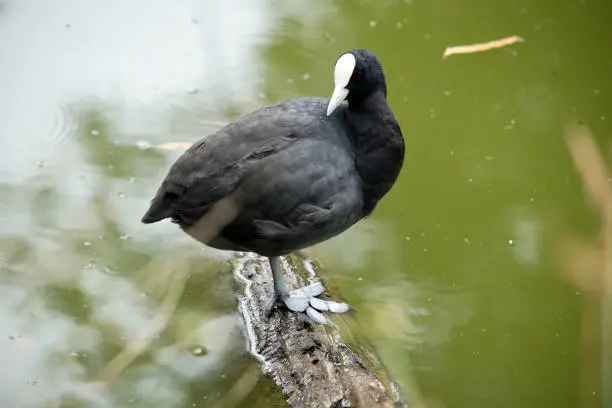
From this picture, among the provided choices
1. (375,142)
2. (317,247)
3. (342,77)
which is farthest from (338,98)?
(317,247)

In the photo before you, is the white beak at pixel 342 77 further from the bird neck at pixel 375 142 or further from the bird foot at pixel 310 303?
the bird foot at pixel 310 303

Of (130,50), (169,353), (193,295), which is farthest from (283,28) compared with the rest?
(169,353)

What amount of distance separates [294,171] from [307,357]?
0.54 m

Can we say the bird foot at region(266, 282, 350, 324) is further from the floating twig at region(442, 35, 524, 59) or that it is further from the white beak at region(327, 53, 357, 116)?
the floating twig at region(442, 35, 524, 59)

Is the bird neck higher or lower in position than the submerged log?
higher

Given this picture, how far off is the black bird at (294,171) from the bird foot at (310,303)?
227 mm

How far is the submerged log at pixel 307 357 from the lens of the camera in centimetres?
235

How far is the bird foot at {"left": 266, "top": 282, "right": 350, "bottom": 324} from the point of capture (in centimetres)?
259

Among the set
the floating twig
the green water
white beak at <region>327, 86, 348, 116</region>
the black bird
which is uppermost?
white beak at <region>327, 86, 348, 116</region>

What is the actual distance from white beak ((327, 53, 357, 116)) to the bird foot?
0.60 metres

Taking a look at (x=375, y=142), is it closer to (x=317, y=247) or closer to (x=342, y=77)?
(x=342, y=77)

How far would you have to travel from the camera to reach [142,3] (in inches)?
162

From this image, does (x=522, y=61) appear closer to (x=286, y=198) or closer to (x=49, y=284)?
(x=286, y=198)

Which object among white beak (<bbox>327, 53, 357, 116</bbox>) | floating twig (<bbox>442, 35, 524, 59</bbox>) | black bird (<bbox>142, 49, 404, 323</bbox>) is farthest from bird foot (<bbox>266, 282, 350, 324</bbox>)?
floating twig (<bbox>442, 35, 524, 59</bbox>)
